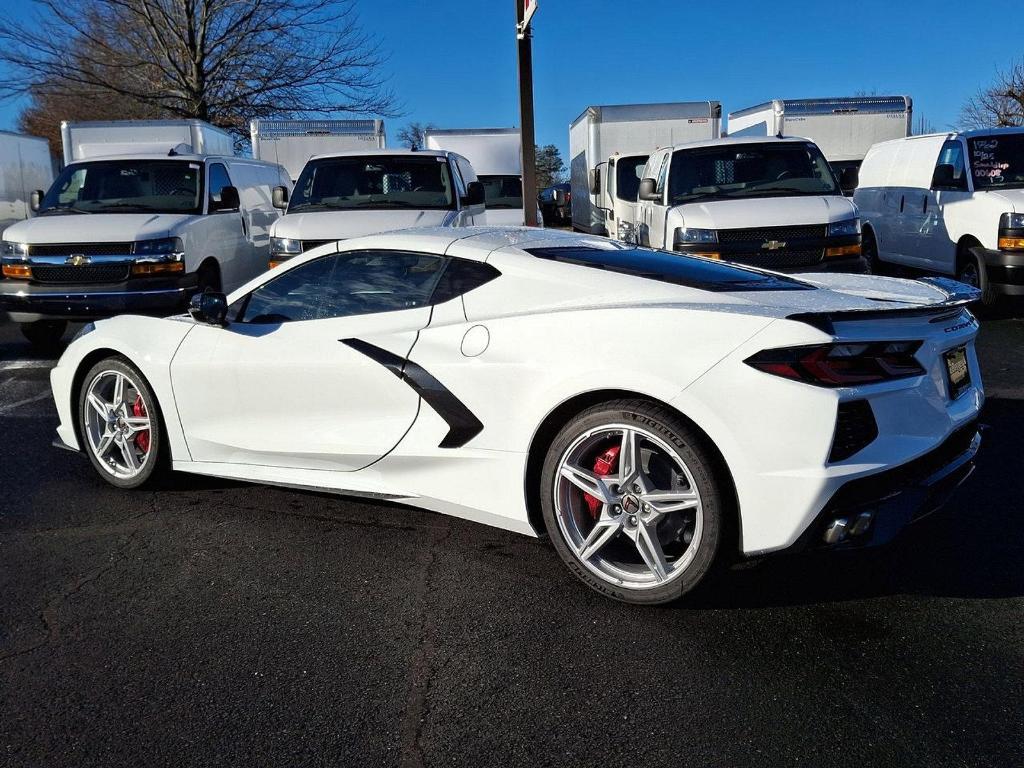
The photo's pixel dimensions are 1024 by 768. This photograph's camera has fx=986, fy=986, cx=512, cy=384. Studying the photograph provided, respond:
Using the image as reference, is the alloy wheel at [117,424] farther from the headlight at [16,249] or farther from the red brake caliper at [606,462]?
the headlight at [16,249]

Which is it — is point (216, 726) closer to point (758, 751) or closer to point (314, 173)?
point (758, 751)

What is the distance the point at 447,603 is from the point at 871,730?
156cm

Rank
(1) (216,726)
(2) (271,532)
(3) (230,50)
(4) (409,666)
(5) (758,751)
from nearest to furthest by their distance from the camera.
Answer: (5) (758,751) < (1) (216,726) < (4) (409,666) < (2) (271,532) < (3) (230,50)

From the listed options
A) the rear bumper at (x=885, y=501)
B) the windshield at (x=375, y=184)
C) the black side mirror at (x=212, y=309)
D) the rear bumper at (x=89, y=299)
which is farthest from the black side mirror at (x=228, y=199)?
the rear bumper at (x=885, y=501)

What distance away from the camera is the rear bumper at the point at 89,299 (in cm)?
888

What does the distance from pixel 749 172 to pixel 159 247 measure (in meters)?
6.05

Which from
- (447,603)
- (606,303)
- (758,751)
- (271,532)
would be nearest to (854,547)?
(758,751)

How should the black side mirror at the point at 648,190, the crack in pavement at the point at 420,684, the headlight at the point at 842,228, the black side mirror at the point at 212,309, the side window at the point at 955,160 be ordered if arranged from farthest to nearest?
the side window at the point at 955,160
the black side mirror at the point at 648,190
the headlight at the point at 842,228
the black side mirror at the point at 212,309
the crack in pavement at the point at 420,684

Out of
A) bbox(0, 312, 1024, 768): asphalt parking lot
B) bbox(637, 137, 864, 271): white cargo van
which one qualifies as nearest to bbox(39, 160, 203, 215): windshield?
bbox(637, 137, 864, 271): white cargo van

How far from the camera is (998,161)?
1066cm

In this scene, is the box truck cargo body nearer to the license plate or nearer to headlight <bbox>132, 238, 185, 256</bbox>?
headlight <bbox>132, 238, 185, 256</bbox>

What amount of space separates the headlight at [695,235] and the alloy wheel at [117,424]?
5.91 metres

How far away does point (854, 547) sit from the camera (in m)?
3.25

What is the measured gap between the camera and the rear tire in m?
9.78
